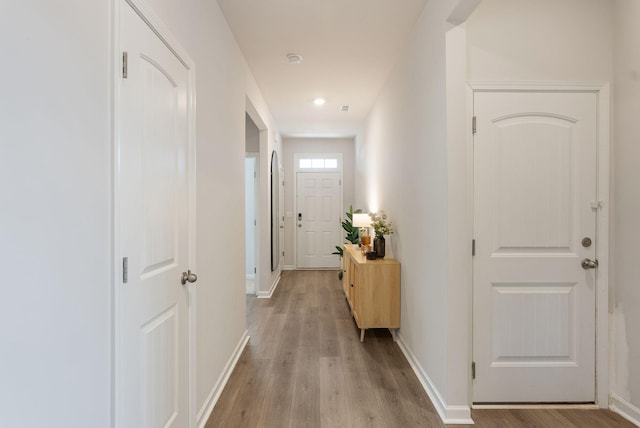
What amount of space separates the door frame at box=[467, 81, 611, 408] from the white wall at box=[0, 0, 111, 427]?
6.30 ft

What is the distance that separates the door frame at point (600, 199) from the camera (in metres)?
2.01

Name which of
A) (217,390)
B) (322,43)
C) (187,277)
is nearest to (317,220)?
(322,43)

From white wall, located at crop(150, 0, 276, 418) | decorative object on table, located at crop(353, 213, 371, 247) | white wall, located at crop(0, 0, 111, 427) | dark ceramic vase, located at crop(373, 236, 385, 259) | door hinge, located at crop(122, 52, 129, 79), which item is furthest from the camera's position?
decorative object on table, located at crop(353, 213, 371, 247)

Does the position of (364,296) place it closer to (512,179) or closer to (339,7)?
(512,179)

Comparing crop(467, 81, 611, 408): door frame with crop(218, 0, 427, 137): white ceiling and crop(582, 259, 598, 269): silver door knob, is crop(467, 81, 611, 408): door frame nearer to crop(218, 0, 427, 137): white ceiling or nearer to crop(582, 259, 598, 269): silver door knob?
crop(582, 259, 598, 269): silver door knob

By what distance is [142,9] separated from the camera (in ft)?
3.98

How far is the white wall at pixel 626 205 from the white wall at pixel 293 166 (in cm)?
474

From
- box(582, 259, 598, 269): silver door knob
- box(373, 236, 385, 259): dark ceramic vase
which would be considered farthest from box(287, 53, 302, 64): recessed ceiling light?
box(582, 259, 598, 269): silver door knob

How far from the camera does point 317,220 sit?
654 centimetres

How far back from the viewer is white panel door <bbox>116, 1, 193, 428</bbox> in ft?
3.70

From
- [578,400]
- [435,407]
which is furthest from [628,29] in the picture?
[435,407]

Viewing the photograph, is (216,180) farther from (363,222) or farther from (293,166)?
(293,166)

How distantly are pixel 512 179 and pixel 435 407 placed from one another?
150 cm

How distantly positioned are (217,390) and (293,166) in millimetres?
4911
